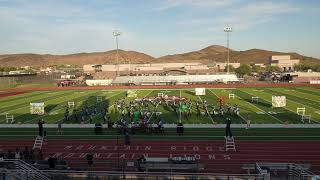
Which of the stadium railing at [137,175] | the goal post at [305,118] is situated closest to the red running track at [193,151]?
the stadium railing at [137,175]

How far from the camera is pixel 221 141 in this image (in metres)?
24.9

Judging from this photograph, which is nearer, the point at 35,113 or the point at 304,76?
the point at 35,113

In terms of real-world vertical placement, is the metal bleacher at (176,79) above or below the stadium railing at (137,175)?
above

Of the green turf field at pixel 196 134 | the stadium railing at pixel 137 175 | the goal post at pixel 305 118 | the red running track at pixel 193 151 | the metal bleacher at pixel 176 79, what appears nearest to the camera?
the stadium railing at pixel 137 175

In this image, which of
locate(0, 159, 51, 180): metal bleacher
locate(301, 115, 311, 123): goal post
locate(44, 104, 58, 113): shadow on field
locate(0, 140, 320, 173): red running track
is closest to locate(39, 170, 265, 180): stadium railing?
locate(0, 159, 51, 180): metal bleacher

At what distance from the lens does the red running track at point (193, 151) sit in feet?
67.4

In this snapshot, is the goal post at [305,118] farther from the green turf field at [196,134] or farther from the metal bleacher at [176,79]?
the metal bleacher at [176,79]

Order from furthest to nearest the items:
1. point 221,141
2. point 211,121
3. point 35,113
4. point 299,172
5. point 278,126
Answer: point 35,113 → point 211,121 → point 278,126 → point 221,141 → point 299,172

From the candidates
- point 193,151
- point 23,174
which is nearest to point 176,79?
point 193,151

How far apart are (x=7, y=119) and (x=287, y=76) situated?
69344 millimetres

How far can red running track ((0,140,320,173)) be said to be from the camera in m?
20.5

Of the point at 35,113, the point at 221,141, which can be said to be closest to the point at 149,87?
the point at 35,113

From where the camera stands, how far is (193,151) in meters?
22.8

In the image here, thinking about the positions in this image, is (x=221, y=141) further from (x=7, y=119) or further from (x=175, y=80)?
(x=175, y=80)
